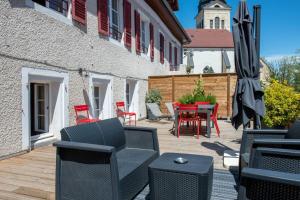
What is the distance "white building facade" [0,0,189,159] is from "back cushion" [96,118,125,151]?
8.14ft

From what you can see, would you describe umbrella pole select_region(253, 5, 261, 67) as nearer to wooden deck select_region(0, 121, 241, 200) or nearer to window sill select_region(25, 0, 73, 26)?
wooden deck select_region(0, 121, 241, 200)

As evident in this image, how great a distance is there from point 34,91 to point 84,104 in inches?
56.3

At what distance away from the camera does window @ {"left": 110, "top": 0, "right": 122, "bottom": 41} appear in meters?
9.51

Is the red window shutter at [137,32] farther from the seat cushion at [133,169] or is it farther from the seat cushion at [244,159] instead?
the seat cushion at [244,159]

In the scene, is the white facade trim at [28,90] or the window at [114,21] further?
the window at [114,21]

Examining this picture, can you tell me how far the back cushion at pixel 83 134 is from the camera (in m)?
2.87

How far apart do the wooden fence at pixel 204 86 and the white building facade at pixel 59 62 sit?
6.37 feet

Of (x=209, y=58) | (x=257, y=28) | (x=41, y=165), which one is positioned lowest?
(x=41, y=165)

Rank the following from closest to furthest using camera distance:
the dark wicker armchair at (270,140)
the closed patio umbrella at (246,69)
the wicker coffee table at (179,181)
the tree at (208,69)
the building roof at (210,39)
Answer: the wicker coffee table at (179,181) < the dark wicker armchair at (270,140) < the closed patio umbrella at (246,69) < the tree at (208,69) < the building roof at (210,39)

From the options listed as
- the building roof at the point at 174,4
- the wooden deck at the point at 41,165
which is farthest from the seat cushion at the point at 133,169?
the building roof at the point at 174,4

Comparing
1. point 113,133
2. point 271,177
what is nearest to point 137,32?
point 113,133

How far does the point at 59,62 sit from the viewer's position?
6.51 meters

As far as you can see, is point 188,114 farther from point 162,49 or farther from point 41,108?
point 162,49

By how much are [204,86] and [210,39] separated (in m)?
31.2
